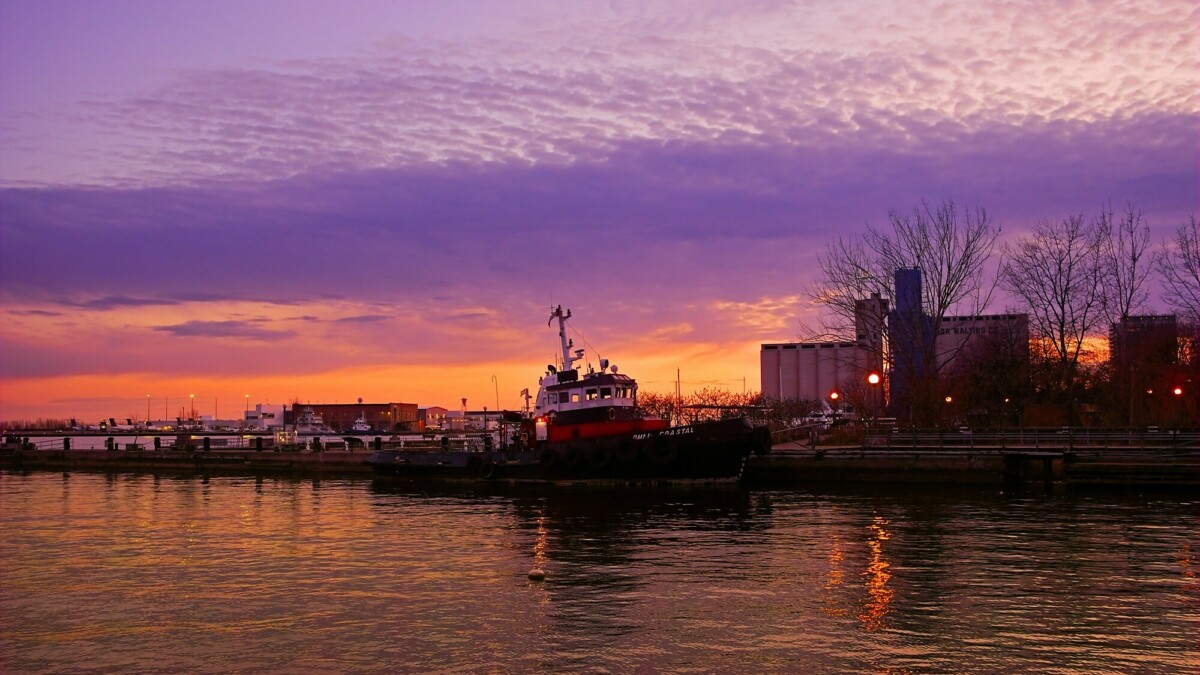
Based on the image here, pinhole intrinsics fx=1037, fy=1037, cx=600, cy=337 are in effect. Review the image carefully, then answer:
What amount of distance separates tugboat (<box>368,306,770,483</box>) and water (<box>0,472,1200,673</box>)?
263 inches

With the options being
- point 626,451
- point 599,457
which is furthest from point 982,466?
point 599,457

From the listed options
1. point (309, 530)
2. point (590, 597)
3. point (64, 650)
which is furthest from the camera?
point (309, 530)

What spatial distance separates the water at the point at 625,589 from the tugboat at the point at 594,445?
6693 millimetres

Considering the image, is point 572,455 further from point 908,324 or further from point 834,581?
point 834,581

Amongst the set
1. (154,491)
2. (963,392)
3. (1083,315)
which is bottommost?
(154,491)

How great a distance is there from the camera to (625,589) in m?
20.2

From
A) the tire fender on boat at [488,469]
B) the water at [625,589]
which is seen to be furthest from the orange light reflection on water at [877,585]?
the tire fender on boat at [488,469]

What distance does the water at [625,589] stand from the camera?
15.0 m

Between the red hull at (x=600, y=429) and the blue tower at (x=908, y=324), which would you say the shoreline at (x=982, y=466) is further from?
the blue tower at (x=908, y=324)

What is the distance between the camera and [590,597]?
1944 cm

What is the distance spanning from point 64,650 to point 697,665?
9.79 metres

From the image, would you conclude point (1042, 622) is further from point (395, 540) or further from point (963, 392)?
point (963, 392)

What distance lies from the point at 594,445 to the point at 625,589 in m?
25.2

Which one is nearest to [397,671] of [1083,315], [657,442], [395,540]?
[395,540]
